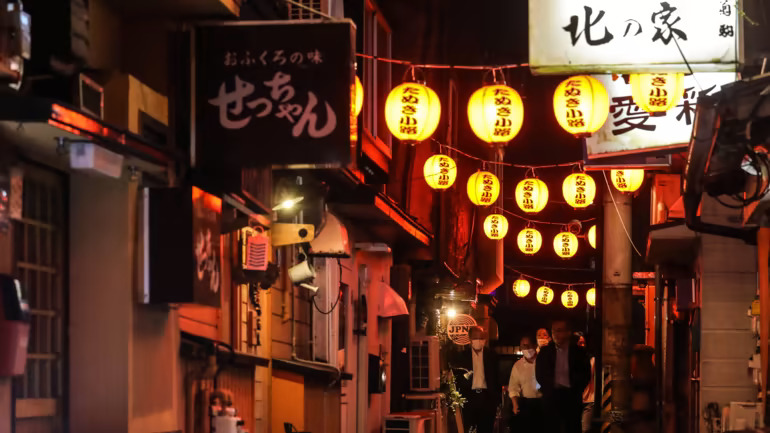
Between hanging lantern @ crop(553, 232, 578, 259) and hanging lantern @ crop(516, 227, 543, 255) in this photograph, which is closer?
hanging lantern @ crop(516, 227, 543, 255)

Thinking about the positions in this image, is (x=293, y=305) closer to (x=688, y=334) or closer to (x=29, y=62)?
(x=29, y=62)

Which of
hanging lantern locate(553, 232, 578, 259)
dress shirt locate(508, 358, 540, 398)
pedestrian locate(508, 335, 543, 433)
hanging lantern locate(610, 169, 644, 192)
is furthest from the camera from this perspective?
hanging lantern locate(553, 232, 578, 259)

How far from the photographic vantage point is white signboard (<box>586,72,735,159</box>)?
17.7 metres

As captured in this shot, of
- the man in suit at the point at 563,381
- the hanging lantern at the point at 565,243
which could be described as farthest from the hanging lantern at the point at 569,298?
the man in suit at the point at 563,381

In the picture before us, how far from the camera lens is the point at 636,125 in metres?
18.5

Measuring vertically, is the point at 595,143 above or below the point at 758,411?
above

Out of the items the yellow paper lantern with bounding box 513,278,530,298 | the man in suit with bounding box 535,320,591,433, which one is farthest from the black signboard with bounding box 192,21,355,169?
the yellow paper lantern with bounding box 513,278,530,298

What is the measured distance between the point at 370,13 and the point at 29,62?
1498cm

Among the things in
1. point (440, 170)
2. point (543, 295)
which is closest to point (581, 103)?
point (440, 170)

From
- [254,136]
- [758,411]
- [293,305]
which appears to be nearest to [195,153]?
[254,136]

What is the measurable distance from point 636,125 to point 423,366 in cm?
1340

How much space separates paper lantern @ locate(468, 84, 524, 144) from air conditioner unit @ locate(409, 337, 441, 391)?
13.4m

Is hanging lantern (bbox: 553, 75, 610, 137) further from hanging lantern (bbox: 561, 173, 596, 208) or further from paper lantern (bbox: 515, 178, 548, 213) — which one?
paper lantern (bbox: 515, 178, 548, 213)

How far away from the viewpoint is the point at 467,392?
41.0 m
